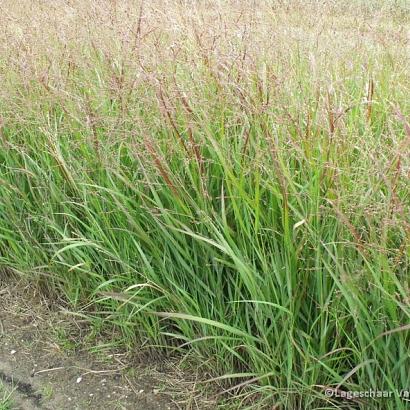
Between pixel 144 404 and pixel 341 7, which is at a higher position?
pixel 341 7

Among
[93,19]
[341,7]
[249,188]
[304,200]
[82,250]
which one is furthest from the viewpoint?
[341,7]

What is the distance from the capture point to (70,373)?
6.33 feet

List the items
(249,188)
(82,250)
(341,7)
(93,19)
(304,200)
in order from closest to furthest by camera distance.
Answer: (304,200), (249,188), (82,250), (93,19), (341,7)

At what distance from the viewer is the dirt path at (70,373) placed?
179 centimetres

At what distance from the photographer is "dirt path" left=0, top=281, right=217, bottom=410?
1.79m

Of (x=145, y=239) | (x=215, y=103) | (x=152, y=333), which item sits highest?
(x=215, y=103)

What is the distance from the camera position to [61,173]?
216cm

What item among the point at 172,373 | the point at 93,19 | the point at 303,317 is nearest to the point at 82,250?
the point at 172,373

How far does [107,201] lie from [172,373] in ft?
2.17

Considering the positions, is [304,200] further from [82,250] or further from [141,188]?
[82,250]

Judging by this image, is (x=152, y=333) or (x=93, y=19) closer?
(x=152, y=333)

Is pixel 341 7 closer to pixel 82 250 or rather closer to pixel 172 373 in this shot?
pixel 82 250

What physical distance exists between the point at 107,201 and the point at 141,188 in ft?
0.43

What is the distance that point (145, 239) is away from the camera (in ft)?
5.82
